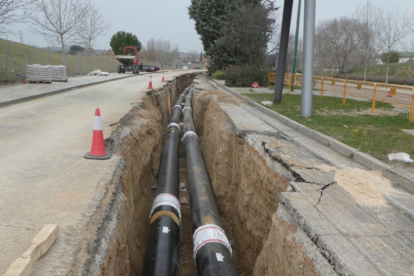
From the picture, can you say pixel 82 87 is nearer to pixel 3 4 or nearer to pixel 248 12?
pixel 3 4

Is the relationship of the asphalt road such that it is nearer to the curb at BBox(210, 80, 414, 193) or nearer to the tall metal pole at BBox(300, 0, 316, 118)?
the curb at BBox(210, 80, 414, 193)

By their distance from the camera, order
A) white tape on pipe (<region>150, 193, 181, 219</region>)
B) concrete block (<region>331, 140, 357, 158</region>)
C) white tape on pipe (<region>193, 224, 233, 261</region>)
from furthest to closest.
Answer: concrete block (<region>331, 140, 357, 158</region>), white tape on pipe (<region>150, 193, 181, 219</region>), white tape on pipe (<region>193, 224, 233, 261</region>)

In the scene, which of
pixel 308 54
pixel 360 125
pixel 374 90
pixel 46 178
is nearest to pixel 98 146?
pixel 46 178

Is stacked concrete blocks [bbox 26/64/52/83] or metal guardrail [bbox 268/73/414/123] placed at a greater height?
stacked concrete blocks [bbox 26/64/52/83]

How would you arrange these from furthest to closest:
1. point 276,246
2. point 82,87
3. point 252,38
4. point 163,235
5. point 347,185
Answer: point 252,38, point 82,87, point 163,235, point 347,185, point 276,246

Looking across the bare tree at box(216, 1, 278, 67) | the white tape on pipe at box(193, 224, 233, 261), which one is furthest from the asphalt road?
the bare tree at box(216, 1, 278, 67)

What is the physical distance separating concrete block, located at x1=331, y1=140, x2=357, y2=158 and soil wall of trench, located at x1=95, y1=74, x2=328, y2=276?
189cm

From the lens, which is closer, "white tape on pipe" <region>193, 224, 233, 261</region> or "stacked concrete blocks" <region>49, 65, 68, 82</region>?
"white tape on pipe" <region>193, 224, 233, 261</region>

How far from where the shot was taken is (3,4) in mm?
12656

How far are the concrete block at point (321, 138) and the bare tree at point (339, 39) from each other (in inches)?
1269

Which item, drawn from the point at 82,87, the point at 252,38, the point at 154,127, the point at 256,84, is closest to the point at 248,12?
the point at 252,38

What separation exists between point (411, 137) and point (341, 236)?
529 centimetres

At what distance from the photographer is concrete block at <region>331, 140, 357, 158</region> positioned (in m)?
6.25

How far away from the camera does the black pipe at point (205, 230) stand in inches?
164
